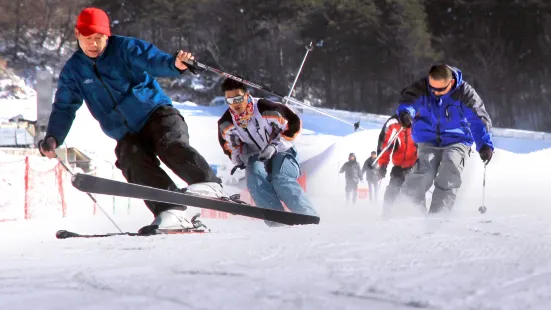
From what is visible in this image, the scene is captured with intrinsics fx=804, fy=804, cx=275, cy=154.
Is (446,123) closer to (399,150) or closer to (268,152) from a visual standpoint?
(268,152)

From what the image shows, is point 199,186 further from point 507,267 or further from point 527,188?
point 527,188

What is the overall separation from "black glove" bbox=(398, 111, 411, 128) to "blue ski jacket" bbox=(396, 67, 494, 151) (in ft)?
0.13

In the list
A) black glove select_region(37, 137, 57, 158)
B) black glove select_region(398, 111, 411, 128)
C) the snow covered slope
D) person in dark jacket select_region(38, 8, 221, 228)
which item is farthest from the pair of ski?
black glove select_region(398, 111, 411, 128)

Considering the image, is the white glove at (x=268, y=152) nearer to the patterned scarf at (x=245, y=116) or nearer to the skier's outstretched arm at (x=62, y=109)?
the patterned scarf at (x=245, y=116)

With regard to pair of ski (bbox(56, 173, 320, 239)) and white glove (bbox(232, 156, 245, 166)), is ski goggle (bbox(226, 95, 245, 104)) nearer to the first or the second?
white glove (bbox(232, 156, 245, 166))

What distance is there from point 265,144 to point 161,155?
113cm

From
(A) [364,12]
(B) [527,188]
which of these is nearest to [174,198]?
(B) [527,188]

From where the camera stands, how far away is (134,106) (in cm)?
455

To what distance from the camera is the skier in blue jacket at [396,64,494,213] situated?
563 centimetres

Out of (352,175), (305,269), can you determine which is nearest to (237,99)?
(305,269)

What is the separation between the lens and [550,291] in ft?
6.86

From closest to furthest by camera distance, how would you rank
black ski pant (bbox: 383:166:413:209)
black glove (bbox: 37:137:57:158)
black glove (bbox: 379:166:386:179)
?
black glove (bbox: 37:137:57:158), black ski pant (bbox: 383:166:413:209), black glove (bbox: 379:166:386:179)

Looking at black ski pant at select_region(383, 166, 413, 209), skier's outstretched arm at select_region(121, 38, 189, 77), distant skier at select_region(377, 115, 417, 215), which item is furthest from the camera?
distant skier at select_region(377, 115, 417, 215)

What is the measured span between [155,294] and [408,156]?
19.8 ft
